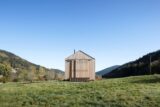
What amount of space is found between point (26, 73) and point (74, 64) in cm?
2325

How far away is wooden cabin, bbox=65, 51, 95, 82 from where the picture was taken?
47.8 metres

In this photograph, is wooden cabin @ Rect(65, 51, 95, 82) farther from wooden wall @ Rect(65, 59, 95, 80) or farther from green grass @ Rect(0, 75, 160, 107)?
green grass @ Rect(0, 75, 160, 107)

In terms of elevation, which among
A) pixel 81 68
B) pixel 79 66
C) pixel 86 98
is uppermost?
pixel 79 66

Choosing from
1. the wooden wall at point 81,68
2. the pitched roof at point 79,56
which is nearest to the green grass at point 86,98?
the wooden wall at point 81,68

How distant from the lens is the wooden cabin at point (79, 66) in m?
47.8

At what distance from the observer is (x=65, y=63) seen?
48.4m

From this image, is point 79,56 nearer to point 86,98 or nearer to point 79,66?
point 79,66

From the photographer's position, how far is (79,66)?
48281 mm

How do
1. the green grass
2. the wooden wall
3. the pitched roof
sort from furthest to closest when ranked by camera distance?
the pitched roof → the wooden wall → the green grass

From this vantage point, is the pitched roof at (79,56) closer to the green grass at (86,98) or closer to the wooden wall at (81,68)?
the wooden wall at (81,68)

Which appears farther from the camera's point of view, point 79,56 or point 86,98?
point 79,56

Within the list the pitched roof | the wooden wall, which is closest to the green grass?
the wooden wall

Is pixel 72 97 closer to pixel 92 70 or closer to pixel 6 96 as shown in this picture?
pixel 6 96

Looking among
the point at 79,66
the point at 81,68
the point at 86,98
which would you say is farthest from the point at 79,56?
the point at 86,98
